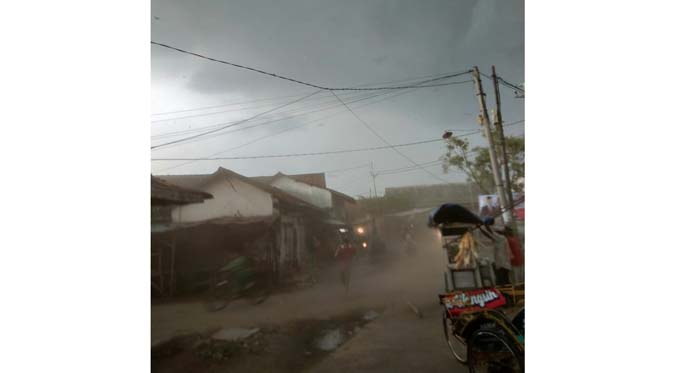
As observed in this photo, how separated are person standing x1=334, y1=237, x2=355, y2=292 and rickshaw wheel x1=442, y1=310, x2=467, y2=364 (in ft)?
2.11

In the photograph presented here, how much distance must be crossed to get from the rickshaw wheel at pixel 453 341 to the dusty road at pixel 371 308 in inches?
1.4

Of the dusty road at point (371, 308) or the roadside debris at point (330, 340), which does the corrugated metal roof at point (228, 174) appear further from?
the roadside debris at point (330, 340)

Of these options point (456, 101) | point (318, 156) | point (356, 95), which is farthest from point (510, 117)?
point (318, 156)

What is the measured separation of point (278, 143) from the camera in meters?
1.89

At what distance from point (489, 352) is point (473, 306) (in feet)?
0.81

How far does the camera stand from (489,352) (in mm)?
1794

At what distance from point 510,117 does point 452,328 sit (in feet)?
4.53

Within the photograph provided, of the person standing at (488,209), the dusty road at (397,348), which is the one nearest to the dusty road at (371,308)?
the dusty road at (397,348)

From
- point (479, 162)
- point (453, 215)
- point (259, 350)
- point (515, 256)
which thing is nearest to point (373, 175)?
point (453, 215)

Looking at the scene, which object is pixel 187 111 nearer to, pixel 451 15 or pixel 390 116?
pixel 390 116

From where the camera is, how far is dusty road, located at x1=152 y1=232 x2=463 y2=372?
171 centimetres

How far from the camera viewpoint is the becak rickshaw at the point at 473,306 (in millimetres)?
1790

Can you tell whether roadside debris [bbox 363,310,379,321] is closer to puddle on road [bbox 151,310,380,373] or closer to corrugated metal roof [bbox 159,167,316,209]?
puddle on road [bbox 151,310,380,373]

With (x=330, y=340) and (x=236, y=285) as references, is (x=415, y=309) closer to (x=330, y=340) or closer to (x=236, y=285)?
(x=330, y=340)
